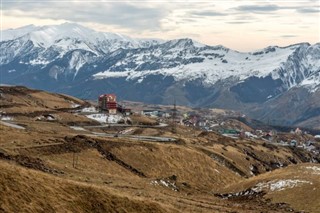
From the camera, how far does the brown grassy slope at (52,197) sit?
1855 inches

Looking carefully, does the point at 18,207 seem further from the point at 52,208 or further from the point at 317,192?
the point at 317,192

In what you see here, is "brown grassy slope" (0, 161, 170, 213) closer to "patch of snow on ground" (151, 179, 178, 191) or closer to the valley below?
the valley below

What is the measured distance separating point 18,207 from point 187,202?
31.7 m

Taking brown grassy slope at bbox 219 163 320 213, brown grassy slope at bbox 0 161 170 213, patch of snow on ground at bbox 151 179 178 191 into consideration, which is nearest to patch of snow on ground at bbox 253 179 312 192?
brown grassy slope at bbox 219 163 320 213

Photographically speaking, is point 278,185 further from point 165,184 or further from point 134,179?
point 134,179

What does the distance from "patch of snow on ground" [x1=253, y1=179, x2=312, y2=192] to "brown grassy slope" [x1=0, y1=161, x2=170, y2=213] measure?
122 feet

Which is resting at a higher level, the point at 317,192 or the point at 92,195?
the point at 92,195

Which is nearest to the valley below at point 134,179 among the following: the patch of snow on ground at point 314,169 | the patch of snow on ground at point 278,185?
the patch of snow on ground at point 278,185

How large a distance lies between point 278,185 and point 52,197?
2003 inches

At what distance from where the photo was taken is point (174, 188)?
9438cm

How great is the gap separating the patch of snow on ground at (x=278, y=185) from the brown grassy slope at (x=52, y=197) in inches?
1466

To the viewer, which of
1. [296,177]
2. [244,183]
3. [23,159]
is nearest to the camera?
[23,159]

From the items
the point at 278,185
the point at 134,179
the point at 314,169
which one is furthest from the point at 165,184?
the point at 314,169

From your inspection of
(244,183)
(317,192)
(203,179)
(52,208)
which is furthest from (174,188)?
(52,208)
